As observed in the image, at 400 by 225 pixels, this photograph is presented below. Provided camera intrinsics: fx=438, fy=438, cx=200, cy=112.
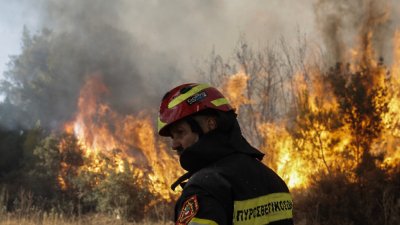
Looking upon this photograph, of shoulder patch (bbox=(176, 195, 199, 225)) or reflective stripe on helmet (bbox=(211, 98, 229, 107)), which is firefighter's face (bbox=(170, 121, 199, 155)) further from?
shoulder patch (bbox=(176, 195, 199, 225))

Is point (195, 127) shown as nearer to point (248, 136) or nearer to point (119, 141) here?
point (119, 141)

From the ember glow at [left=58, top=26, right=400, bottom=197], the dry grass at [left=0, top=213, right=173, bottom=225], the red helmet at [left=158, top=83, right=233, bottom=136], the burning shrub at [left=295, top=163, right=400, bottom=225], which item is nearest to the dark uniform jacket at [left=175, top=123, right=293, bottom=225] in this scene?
the red helmet at [left=158, top=83, right=233, bottom=136]

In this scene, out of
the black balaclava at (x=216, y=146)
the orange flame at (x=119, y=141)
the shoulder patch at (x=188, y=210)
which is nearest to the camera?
→ the shoulder patch at (x=188, y=210)

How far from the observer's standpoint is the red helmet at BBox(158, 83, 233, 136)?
6.31 feet

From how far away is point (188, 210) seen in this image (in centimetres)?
161

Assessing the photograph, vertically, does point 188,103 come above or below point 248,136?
below

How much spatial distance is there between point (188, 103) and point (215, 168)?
0.33 meters

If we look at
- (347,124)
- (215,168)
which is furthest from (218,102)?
(347,124)

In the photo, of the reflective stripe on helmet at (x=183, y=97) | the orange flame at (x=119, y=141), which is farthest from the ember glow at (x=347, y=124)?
the reflective stripe on helmet at (x=183, y=97)

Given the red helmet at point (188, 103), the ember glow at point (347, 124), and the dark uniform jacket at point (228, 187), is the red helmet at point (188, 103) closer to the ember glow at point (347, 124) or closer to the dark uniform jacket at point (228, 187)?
the dark uniform jacket at point (228, 187)

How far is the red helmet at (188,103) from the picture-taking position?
1925 mm

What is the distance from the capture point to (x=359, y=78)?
40.6ft

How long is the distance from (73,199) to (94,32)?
8.10 metres

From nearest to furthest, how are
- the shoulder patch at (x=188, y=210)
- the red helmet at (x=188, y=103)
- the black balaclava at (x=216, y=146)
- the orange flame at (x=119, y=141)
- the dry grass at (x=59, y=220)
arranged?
the shoulder patch at (x=188, y=210)
the black balaclava at (x=216, y=146)
the red helmet at (x=188, y=103)
the dry grass at (x=59, y=220)
the orange flame at (x=119, y=141)
